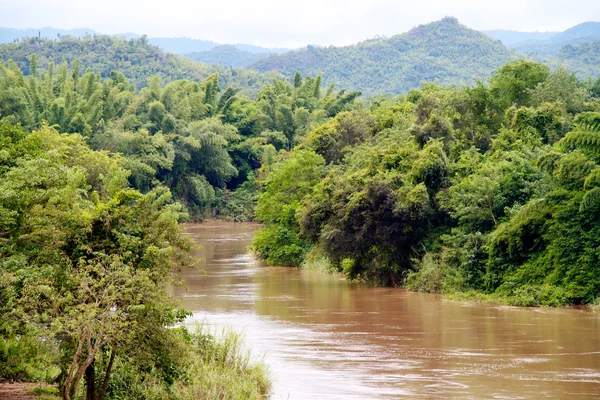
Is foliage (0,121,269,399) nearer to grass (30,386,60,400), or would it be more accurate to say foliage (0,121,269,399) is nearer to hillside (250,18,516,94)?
grass (30,386,60,400)

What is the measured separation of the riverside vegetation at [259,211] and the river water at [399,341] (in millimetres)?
1434

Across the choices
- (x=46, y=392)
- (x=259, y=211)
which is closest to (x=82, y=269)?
(x=46, y=392)

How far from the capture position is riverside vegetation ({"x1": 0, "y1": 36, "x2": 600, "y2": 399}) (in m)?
12.5

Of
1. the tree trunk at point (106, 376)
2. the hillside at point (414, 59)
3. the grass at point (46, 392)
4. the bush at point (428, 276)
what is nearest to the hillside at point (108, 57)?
the hillside at point (414, 59)

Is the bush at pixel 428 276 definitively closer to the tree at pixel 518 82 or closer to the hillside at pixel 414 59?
the tree at pixel 518 82

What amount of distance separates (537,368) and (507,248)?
31.1ft

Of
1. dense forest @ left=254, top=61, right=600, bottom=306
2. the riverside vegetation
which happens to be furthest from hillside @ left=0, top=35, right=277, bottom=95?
dense forest @ left=254, top=61, right=600, bottom=306

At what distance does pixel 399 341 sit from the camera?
72.5ft

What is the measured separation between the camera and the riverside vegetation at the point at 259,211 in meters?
12.5

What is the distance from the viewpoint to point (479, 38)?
16375 cm

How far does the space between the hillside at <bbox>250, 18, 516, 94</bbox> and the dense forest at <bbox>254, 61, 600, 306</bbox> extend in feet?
371

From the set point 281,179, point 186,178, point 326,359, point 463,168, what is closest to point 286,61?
point 186,178

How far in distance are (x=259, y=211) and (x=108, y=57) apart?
85.4 meters

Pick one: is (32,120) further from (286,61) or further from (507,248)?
(286,61)
